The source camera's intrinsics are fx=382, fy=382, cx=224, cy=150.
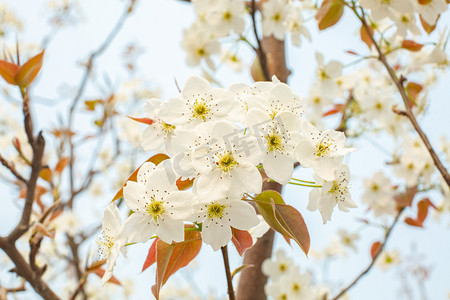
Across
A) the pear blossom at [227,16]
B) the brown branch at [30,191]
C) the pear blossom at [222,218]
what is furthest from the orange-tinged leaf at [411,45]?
the brown branch at [30,191]

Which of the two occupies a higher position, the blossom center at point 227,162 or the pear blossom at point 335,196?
the blossom center at point 227,162

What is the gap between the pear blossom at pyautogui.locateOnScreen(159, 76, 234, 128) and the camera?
20.2 inches

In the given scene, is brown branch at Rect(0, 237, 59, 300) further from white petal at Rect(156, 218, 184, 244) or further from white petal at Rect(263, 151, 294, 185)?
white petal at Rect(263, 151, 294, 185)

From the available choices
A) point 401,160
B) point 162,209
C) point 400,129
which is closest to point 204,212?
point 162,209

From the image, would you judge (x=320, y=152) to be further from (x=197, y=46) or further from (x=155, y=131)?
(x=197, y=46)

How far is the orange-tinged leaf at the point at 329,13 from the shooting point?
0.96m

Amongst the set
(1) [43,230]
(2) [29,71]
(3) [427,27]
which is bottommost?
(1) [43,230]

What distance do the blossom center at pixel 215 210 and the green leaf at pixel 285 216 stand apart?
5 cm

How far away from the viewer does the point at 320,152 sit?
50 centimetres

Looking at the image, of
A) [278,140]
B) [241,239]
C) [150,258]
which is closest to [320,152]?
[278,140]

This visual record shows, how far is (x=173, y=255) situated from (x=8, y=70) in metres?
0.51

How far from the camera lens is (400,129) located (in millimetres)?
1576

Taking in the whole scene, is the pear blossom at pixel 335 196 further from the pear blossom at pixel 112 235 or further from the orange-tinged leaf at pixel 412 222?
the orange-tinged leaf at pixel 412 222

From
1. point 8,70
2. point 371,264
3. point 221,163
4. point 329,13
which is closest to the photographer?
point 221,163
